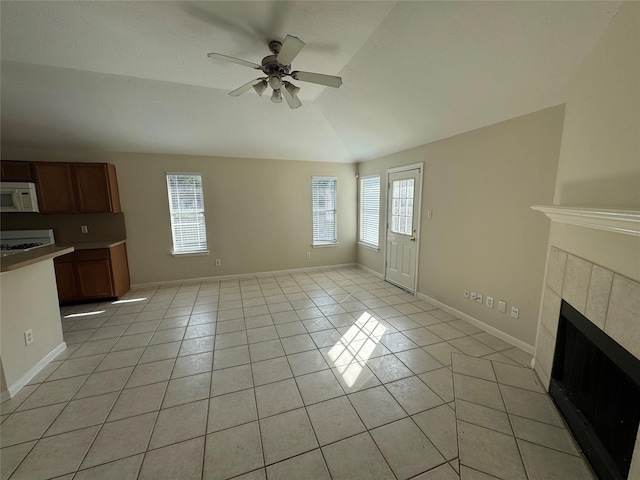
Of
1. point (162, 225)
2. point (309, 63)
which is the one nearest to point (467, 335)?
point (309, 63)

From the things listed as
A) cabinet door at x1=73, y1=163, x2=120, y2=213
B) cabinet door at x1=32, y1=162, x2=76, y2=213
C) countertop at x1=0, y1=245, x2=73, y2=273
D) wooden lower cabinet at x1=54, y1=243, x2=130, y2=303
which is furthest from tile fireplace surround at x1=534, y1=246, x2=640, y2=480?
cabinet door at x1=32, y1=162, x2=76, y2=213

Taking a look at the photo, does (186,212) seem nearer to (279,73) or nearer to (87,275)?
(87,275)

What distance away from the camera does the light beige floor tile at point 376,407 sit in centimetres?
177

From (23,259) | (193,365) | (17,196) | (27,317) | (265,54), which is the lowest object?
(193,365)

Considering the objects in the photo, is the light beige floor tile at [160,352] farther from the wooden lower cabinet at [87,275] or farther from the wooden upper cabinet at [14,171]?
the wooden upper cabinet at [14,171]

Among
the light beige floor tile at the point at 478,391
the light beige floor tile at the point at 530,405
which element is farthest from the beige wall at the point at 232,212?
the light beige floor tile at the point at 530,405

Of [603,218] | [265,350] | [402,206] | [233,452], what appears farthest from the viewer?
[402,206]

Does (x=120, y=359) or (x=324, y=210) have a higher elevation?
(x=324, y=210)

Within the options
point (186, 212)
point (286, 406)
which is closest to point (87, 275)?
point (186, 212)

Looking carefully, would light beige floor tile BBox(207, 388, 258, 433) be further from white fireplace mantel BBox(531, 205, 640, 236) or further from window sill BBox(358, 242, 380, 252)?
window sill BBox(358, 242, 380, 252)

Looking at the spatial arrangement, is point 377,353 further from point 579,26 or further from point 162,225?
point 162,225

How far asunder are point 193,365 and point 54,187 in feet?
12.2

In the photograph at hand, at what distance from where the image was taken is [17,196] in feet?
11.9

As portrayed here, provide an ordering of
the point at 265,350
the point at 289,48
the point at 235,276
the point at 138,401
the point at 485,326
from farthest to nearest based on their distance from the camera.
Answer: the point at 235,276, the point at 485,326, the point at 265,350, the point at 138,401, the point at 289,48
